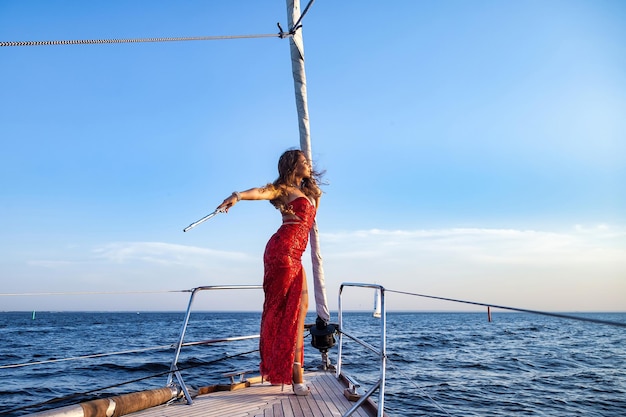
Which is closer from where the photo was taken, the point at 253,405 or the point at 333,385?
the point at 253,405

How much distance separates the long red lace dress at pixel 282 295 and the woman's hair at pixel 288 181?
11 centimetres

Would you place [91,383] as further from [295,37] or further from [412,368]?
[295,37]

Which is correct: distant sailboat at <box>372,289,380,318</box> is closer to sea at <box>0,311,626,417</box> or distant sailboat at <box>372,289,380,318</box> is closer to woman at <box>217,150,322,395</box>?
woman at <box>217,150,322,395</box>

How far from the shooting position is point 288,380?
3730 millimetres

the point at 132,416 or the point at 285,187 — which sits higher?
the point at 285,187

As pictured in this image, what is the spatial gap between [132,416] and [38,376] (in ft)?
37.6

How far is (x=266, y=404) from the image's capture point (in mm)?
3602

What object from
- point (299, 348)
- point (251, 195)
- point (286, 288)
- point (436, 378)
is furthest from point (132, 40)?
point (436, 378)

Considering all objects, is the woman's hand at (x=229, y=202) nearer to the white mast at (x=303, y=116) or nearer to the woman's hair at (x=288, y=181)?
the woman's hair at (x=288, y=181)

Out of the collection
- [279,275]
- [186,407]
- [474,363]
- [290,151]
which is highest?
[290,151]

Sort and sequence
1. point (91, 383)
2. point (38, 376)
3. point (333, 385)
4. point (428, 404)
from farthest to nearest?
point (38, 376) < point (91, 383) < point (428, 404) < point (333, 385)

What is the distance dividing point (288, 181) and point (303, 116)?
1385 mm

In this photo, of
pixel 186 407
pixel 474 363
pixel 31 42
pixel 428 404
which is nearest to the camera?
pixel 31 42

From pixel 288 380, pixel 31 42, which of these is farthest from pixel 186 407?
pixel 31 42
